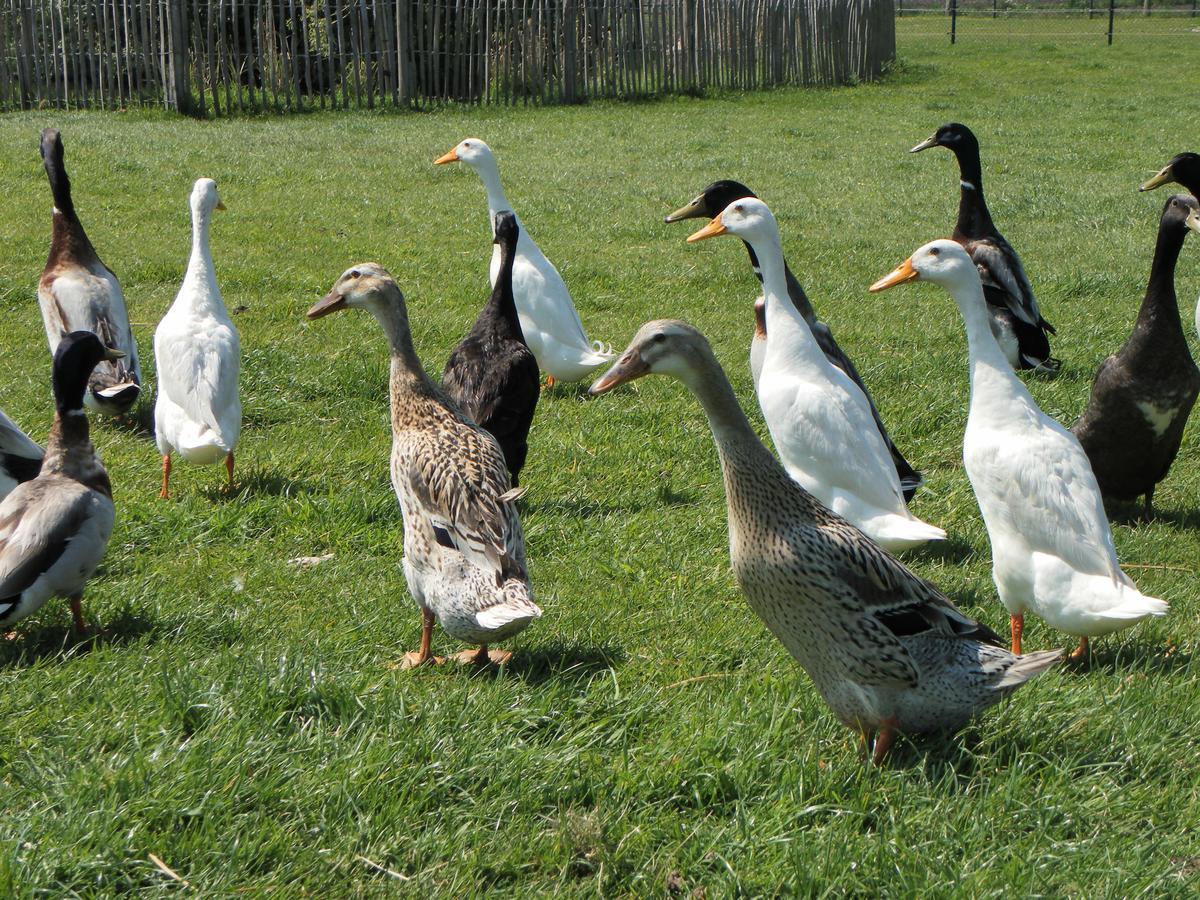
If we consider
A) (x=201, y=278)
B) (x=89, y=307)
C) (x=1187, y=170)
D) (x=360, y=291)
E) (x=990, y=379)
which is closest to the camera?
(x=990, y=379)

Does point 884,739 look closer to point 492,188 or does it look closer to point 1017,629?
point 1017,629

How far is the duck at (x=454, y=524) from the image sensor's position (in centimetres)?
377

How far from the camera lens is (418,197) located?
43.0 ft

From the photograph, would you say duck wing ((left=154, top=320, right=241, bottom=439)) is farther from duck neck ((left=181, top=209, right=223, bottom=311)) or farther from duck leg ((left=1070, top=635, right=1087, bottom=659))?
duck leg ((left=1070, top=635, right=1087, bottom=659))

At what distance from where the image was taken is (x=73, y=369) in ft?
15.4

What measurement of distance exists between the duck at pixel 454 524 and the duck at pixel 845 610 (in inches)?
27.7

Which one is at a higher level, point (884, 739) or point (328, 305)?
point (328, 305)

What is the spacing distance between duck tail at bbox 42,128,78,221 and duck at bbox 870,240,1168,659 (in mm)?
5675

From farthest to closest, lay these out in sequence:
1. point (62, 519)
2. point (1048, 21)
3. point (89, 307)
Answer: point (1048, 21)
point (89, 307)
point (62, 519)

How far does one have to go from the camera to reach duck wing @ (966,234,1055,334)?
769cm

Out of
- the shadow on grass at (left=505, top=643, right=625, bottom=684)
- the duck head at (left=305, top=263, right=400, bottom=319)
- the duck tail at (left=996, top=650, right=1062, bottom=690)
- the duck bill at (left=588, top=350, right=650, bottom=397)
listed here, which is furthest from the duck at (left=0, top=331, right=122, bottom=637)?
the duck tail at (left=996, top=650, right=1062, bottom=690)

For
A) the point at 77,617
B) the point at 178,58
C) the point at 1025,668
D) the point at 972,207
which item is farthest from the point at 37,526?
the point at 178,58

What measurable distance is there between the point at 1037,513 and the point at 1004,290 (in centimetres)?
400

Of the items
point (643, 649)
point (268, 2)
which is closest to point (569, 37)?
point (268, 2)
